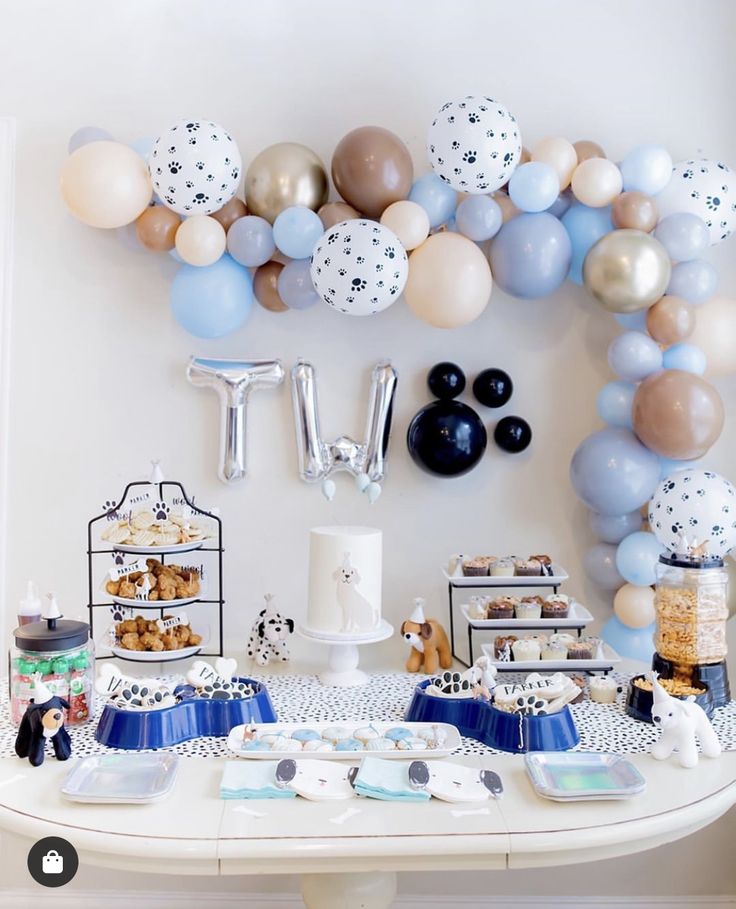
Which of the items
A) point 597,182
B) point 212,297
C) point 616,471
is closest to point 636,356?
point 616,471

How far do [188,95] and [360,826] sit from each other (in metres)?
1.68

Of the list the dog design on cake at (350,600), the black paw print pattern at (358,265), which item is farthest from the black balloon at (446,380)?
the dog design on cake at (350,600)

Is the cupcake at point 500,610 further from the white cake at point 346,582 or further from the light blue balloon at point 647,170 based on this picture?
the light blue balloon at point 647,170

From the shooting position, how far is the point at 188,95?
2.22 m

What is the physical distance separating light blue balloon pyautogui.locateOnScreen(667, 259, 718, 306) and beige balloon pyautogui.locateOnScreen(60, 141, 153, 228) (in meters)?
1.14

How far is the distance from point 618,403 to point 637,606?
443 millimetres

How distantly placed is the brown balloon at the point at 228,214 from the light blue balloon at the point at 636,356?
87cm

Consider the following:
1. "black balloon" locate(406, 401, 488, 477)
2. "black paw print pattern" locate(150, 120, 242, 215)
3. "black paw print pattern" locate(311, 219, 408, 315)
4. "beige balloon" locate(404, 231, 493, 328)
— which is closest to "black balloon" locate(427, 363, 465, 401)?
"black balloon" locate(406, 401, 488, 477)

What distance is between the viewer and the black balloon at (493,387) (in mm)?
2180

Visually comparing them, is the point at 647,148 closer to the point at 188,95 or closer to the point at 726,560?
the point at 726,560

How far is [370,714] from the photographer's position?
1761 millimetres

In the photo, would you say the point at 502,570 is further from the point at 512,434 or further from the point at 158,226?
the point at 158,226

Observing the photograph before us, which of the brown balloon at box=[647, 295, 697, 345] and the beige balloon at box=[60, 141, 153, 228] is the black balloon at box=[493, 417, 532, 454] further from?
the beige balloon at box=[60, 141, 153, 228]

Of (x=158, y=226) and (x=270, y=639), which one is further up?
(x=158, y=226)
